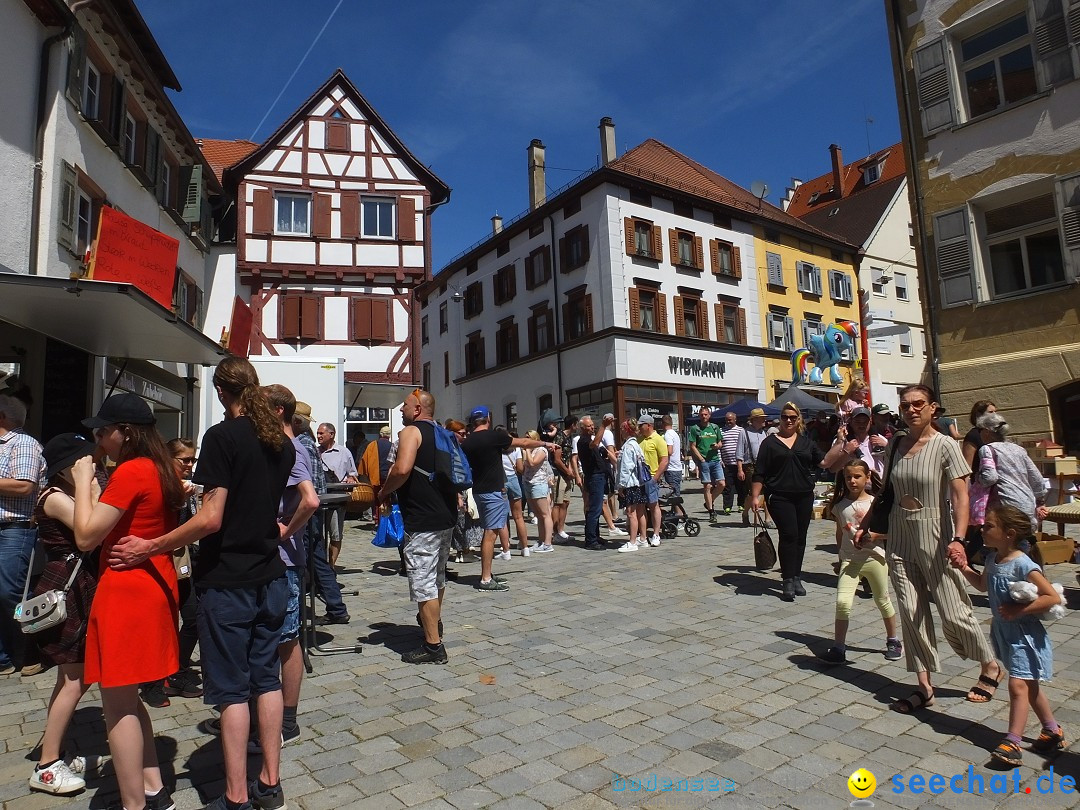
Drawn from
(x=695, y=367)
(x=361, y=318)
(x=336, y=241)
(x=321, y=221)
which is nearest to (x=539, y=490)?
(x=361, y=318)

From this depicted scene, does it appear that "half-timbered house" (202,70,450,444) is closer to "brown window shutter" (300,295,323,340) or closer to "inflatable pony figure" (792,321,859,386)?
"brown window shutter" (300,295,323,340)

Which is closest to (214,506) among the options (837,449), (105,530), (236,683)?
(105,530)

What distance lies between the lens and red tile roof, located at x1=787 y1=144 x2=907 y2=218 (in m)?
43.9

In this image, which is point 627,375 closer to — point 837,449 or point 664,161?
point 664,161

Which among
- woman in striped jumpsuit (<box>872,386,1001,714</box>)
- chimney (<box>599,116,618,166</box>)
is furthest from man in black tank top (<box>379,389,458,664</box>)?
chimney (<box>599,116,618,166</box>)

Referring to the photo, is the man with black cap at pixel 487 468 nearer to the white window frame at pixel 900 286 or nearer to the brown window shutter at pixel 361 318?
the brown window shutter at pixel 361 318

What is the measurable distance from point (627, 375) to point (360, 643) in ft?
74.2

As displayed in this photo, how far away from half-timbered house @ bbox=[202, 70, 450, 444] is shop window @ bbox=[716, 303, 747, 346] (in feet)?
46.9

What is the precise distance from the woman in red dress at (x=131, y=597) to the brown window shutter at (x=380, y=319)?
19009mm

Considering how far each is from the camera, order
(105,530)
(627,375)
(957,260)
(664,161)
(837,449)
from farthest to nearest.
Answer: (664,161) < (627,375) < (957,260) < (837,449) < (105,530)

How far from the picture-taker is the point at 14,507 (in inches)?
209

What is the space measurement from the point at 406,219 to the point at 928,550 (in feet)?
66.3

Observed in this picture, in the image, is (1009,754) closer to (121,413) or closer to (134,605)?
(134,605)

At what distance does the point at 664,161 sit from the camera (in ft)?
111
